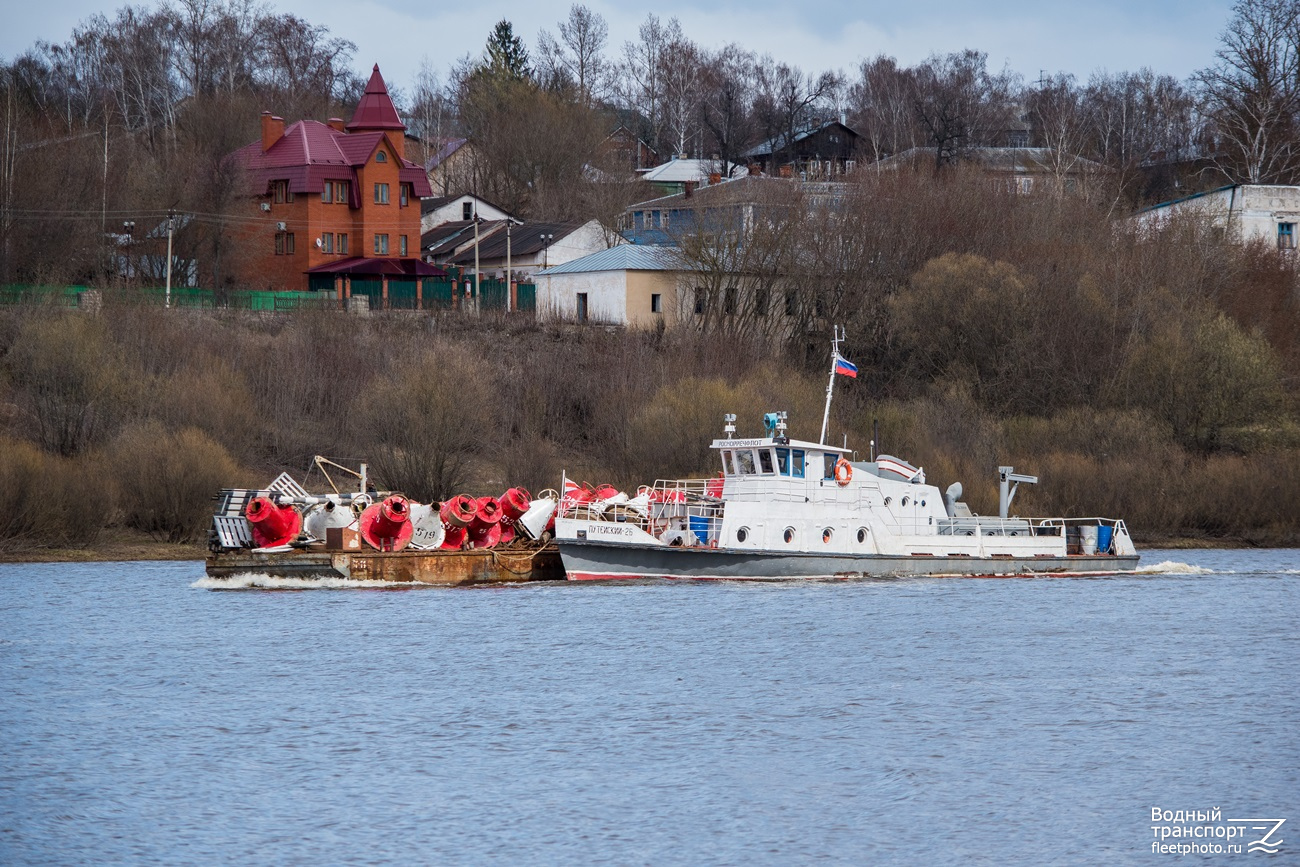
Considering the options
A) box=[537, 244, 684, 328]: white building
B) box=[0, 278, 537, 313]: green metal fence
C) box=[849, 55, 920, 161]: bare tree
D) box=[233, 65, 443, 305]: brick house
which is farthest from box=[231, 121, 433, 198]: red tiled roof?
box=[849, 55, 920, 161]: bare tree

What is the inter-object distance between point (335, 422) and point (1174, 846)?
157ft

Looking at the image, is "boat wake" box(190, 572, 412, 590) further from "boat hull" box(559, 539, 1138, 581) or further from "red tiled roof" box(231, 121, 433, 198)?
"red tiled roof" box(231, 121, 433, 198)

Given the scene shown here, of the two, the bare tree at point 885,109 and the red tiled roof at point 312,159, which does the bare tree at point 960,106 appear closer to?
the bare tree at point 885,109

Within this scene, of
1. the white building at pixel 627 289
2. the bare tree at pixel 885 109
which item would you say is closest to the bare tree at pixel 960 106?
the bare tree at pixel 885 109

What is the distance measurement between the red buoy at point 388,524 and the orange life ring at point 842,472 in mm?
Result: 11522

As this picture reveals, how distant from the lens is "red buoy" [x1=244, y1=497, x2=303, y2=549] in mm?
41375

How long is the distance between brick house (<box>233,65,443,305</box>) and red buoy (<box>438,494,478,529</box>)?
149ft

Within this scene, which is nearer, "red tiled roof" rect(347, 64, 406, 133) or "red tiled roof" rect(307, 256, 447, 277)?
"red tiled roof" rect(307, 256, 447, 277)

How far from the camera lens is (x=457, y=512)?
142 ft

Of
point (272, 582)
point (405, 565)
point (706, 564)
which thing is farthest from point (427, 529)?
point (706, 564)

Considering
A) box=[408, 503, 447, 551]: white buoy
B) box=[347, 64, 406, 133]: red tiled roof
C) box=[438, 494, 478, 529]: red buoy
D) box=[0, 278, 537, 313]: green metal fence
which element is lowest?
box=[408, 503, 447, 551]: white buoy

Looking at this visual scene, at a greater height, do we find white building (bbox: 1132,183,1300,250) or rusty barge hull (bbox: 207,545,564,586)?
white building (bbox: 1132,183,1300,250)

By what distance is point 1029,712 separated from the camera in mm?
28891

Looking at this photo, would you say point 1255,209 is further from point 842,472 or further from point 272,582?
point 272,582
